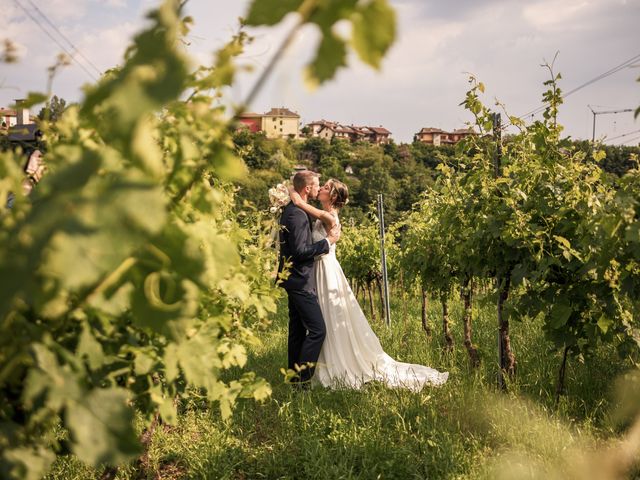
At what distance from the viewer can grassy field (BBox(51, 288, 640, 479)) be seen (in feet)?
10.5

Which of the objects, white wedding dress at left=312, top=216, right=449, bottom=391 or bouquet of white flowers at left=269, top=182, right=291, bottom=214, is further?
white wedding dress at left=312, top=216, right=449, bottom=391

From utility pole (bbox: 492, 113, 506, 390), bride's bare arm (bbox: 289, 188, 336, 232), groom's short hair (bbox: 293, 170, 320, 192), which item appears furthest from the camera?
groom's short hair (bbox: 293, 170, 320, 192)

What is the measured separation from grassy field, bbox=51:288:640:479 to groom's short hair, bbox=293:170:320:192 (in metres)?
1.99

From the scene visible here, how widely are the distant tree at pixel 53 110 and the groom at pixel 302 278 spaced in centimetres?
363

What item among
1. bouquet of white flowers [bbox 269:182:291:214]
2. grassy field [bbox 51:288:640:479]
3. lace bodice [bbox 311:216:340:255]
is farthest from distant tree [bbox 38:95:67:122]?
lace bodice [bbox 311:216:340:255]

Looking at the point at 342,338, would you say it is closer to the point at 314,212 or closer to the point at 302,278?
the point at 302,278

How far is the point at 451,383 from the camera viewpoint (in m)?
4.50

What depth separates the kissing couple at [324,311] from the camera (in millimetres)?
5133

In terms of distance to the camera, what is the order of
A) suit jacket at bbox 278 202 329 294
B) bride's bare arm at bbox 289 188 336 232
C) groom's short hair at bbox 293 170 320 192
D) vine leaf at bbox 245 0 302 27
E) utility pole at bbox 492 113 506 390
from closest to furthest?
1. vine leaf at bbox 245 0 302 27
2. utility pole at bbox 492 113 506 390
3. suit jacket at bbox 278 202 329 294
4. bride's bare arm at bbox 289 188 336 232
5. groom's short hair at bbox 293 170 320 192

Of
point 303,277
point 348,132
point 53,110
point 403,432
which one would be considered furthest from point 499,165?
point 348,132

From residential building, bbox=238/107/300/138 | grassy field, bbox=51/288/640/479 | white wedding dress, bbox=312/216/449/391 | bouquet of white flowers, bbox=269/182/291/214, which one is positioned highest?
bouquet of white flowers, bbox=269/182/291/214

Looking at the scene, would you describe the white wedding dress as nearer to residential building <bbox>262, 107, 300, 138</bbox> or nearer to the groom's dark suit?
the groom's dark suit

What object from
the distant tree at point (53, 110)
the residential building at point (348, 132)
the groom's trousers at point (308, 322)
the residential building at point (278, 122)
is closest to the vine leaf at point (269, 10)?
the residential building at point (278, 122)

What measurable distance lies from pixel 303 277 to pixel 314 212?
0.71 meters
